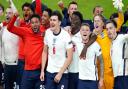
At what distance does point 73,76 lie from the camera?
27.4 ft

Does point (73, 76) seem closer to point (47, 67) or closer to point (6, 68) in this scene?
point (47, 67)

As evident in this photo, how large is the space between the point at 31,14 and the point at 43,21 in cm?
35

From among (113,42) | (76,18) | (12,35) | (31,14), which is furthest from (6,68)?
(113,42)

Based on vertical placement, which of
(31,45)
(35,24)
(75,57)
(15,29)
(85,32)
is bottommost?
(75,57)

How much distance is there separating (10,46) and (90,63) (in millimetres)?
2249

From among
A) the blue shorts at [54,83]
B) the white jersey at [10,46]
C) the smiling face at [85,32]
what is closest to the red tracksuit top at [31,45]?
the blue shorts at [54,83]

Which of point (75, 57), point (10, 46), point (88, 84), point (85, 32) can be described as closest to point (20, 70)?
point (10, 46)

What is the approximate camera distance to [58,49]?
809cm

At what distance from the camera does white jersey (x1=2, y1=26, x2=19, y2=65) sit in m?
9.16

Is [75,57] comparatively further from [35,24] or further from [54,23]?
[35,24]

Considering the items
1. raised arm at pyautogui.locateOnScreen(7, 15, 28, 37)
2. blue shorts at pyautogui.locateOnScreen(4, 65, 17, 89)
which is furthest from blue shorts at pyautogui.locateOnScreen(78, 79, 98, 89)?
blue shorts at pyautogui.locateOnScreen(4, 65, 17, 89)

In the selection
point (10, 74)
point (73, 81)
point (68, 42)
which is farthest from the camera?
point (10, 74)

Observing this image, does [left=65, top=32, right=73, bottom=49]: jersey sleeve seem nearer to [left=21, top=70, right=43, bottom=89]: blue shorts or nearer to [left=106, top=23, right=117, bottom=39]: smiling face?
[left=106, top=23, right=117, bottom=39]: smiling face

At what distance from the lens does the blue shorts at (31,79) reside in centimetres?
851
